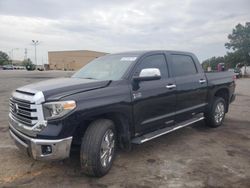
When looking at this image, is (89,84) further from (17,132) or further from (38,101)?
(17,132)

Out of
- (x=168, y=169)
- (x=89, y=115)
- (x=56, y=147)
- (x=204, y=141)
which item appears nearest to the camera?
(x=56, y=147)

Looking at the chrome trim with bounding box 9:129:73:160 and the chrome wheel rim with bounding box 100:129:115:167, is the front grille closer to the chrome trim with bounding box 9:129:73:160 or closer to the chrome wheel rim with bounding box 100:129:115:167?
the chrome trim with bounding box 9:129:73:160

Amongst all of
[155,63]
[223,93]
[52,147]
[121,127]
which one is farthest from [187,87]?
[52,147]

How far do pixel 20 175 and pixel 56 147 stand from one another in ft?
3.10

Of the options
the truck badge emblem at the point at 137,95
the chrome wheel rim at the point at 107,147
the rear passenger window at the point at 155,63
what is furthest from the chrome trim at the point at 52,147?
the rear passenger window at the point at 155,63

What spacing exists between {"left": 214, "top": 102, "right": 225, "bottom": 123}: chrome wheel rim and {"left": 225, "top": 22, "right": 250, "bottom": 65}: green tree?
181ft

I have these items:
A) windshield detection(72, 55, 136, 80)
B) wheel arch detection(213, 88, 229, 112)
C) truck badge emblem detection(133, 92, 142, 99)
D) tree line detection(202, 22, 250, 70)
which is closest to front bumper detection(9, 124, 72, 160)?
truck badge emblem detection(133, 92, 142, 99)

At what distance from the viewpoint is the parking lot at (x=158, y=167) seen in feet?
12.5

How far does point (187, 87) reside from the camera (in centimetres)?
561

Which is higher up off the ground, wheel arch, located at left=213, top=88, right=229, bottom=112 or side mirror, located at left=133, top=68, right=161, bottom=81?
side mirror, located at left=133, top=68, right=161, bottom=81

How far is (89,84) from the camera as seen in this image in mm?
4039

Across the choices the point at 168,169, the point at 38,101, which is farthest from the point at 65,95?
the point at 168,169

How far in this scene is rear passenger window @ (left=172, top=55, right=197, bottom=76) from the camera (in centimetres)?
557

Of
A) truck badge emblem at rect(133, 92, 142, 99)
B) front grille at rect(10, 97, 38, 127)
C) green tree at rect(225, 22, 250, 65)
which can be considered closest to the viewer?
front grille at rect(10, 97, 38, 127)
